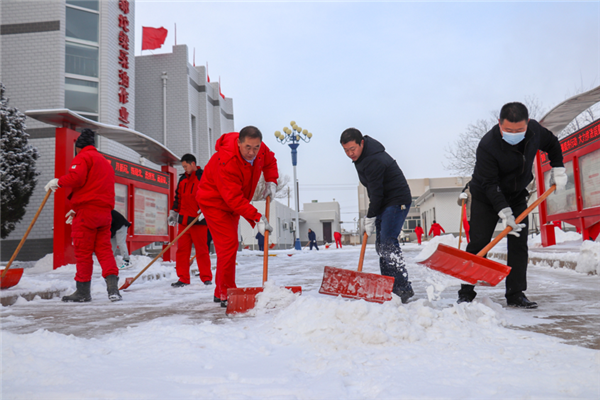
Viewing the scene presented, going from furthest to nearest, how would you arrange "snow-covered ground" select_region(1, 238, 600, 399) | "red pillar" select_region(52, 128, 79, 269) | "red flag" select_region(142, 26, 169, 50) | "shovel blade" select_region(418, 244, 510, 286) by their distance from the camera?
"red flag" select_region(142, 26, 169, 50) → "red pillar" select_region(52, 128, 79, 269) → "shovel blade" select_region(418, 244, 510, 286) → "snow-covered ground" select_region(1, 238, 600, 399)

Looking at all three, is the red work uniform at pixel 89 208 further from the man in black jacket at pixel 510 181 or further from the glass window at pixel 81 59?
the glass window at pixel 81 59

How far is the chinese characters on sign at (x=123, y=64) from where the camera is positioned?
50.1 feet

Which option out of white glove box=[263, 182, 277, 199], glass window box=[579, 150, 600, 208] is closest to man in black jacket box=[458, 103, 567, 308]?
white glove box=[263, 182, 277, 199]

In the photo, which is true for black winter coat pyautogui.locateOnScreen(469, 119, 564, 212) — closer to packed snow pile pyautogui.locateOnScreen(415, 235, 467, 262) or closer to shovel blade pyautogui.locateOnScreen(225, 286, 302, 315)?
shovel blade pyautogui.locateOnScreen(225, 286, 302, 315)

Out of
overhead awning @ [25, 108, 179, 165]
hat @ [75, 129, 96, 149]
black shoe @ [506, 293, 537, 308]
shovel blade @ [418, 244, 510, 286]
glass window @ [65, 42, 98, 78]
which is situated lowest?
black shoe @ [506, 293, 537, 308]

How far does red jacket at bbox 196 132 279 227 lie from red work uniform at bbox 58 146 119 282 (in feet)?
4.22

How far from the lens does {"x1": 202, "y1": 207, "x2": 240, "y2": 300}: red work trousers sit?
150 inches

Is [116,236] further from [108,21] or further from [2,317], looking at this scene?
[108,21]

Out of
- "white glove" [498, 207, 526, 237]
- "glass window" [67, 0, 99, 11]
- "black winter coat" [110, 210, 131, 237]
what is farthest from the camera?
"glass window" [67, 0, 99, 11]

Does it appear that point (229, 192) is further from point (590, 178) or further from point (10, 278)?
point (590, 178)

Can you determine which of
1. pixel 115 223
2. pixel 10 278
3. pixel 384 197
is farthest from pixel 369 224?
pixel 115 223

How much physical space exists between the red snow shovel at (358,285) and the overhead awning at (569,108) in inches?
261

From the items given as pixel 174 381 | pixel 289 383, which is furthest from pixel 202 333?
pixel 289 383

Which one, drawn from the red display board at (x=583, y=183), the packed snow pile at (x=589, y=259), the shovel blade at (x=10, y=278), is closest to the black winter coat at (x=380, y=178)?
the packed snow pile at (x=589, y=259)
